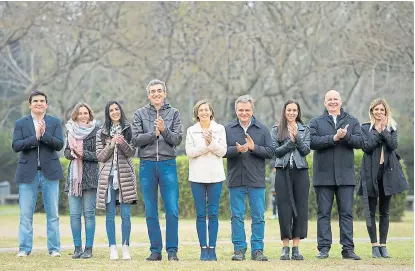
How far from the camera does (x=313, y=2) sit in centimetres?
3366

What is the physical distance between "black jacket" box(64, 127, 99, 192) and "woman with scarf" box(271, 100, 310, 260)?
8.10 feet

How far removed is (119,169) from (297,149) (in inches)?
94.0

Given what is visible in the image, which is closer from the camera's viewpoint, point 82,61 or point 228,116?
point 82,61

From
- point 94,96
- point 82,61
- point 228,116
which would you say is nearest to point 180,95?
point 228,116

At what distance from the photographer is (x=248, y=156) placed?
43.8 ft

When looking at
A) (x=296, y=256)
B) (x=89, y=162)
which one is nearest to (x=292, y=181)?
(x=296, y=256)

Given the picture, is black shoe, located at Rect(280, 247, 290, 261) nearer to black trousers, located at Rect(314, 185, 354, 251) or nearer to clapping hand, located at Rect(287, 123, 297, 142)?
black trousers, located at Rect(314, 185, 354, 251)

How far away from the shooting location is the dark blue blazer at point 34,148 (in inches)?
540

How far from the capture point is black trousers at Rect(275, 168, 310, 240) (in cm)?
1344

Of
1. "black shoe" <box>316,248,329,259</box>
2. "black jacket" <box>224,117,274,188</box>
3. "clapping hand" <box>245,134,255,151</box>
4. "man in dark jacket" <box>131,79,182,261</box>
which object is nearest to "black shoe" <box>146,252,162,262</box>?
"man in dark jacket" <box>131,79,182,261</box>

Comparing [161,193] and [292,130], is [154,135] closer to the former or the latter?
[161,193]

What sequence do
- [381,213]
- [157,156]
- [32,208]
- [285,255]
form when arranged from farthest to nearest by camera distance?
[381,213], [32,208], [285,255], [157,156]

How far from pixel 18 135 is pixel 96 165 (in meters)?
1.15

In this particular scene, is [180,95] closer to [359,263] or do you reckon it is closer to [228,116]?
[228,116]
